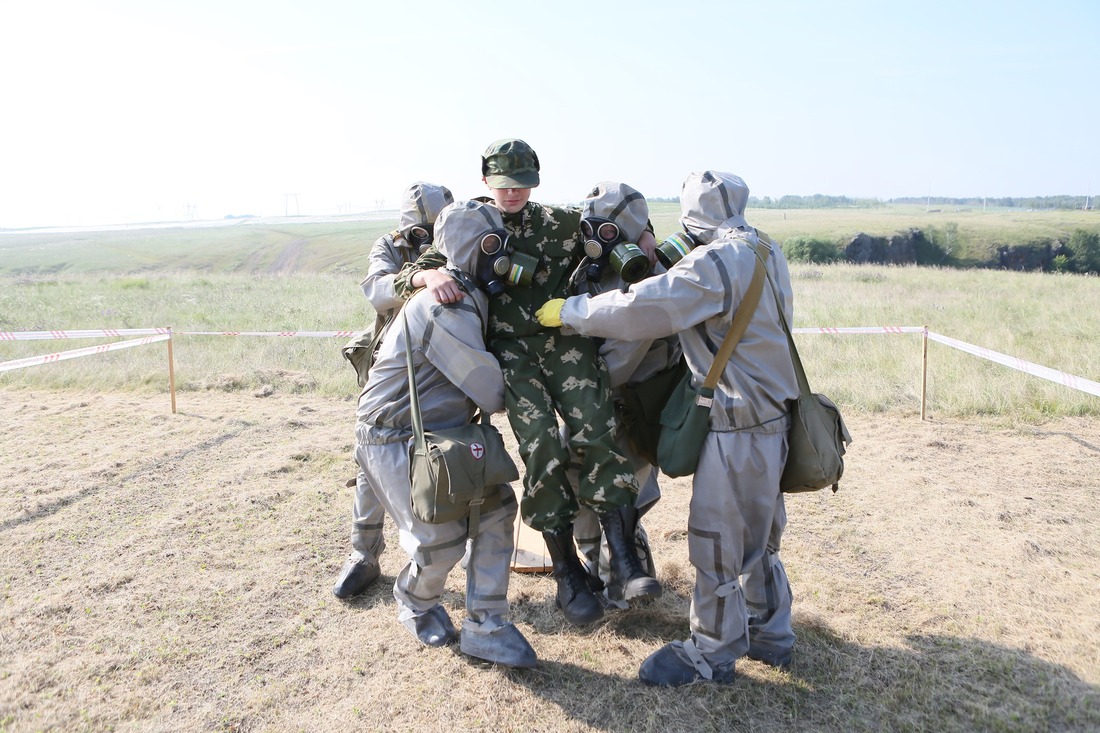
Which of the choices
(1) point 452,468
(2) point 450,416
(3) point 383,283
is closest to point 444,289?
(2) point 450,416

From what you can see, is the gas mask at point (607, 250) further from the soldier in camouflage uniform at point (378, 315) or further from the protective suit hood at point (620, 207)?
the soldier in camouflage uniform at point (378, 315)

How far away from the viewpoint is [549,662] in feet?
11.8

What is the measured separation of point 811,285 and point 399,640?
19331 mm

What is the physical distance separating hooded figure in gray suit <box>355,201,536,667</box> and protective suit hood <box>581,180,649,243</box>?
1.71ft

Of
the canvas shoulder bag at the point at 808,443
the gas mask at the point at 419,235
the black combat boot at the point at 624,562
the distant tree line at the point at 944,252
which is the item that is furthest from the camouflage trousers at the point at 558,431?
the distant tree line at the point at 944,252

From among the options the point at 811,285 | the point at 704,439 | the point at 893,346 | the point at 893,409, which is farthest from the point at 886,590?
the point at 811,285

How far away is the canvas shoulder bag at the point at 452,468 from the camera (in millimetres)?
3180

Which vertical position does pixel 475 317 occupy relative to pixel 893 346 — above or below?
above

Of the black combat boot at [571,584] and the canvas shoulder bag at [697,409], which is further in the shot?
the black combat boot at [571,584]

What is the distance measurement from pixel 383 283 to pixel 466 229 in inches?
53.5

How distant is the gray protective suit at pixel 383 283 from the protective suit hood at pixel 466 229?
0.76 meters

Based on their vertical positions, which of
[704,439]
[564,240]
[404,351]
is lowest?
[704,439]

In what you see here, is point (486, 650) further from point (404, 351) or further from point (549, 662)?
point (404, 351)

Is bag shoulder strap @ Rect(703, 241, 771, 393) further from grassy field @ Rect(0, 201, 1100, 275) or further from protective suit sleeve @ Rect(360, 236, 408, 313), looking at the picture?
grassy field @ Rect(0, 201, 1100, 275)
